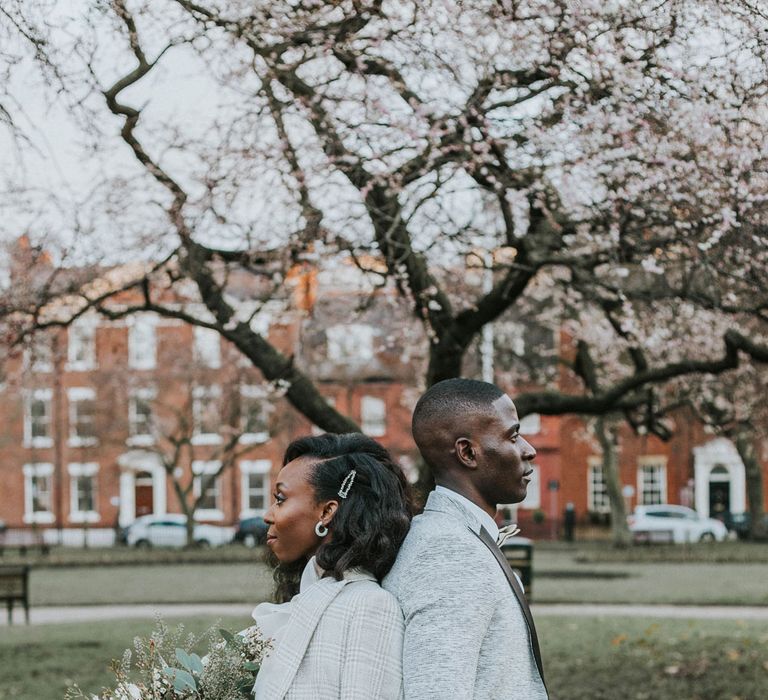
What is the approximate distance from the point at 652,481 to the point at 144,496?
2034 centimetres

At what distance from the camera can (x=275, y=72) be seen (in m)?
8.04

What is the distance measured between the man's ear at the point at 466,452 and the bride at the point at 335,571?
8.6 inches

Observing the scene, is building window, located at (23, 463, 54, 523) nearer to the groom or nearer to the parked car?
the parked car

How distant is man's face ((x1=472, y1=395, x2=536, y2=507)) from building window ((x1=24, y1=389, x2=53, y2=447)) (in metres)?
43.8

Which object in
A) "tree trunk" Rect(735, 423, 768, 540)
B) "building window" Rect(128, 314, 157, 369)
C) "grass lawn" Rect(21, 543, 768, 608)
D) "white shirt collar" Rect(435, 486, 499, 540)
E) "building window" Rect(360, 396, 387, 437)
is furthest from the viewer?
"building window" Rect(360, 396, 387, 437)

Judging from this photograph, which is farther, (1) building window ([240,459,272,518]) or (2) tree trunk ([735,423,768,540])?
(1) building window ([240,459,272,518])

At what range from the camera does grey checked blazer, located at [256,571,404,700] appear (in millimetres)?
2756

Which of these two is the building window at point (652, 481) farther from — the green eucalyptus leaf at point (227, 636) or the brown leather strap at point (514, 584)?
the brown leather strap at point (514, 584)

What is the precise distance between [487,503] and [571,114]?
4857 mm

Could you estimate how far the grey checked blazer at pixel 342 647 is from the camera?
2.76 metres

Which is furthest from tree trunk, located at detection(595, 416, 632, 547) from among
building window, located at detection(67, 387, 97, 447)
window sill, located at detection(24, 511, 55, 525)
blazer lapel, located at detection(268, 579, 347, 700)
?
blazer lapel, located at detection(268, 579, 347, 700)

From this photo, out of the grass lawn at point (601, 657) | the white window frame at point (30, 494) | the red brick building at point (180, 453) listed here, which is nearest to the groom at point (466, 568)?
the grass lawn at point (601, 657)

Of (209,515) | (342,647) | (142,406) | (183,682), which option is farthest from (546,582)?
(209,515)

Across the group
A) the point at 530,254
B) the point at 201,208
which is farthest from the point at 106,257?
the point at 530,254
